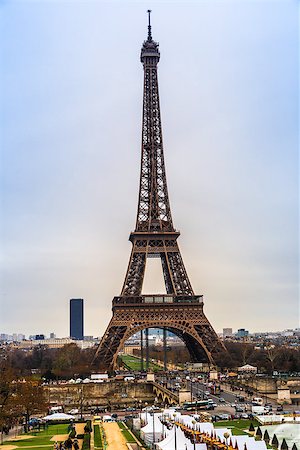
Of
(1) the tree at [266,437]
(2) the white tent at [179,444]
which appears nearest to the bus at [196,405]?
(1) the tree at [266,437]

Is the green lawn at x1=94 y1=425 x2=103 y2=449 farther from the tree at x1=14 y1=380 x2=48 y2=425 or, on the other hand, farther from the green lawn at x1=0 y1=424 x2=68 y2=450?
the tree at x1=14 y1=380 x2=48 y2=425

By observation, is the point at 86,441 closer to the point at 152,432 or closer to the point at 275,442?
the point at 152,432

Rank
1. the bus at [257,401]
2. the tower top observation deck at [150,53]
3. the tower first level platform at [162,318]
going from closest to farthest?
1. the bus at [257,401]
2. the tower first level platform at [162,318]
3. the tower top observation deck at [150,53]

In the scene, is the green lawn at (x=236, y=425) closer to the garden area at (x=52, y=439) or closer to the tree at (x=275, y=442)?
the tree at (x=275, y=442)

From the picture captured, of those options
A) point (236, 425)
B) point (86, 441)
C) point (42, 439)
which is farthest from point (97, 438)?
point (236, 425)

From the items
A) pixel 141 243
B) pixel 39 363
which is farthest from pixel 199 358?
pixel 39 363
